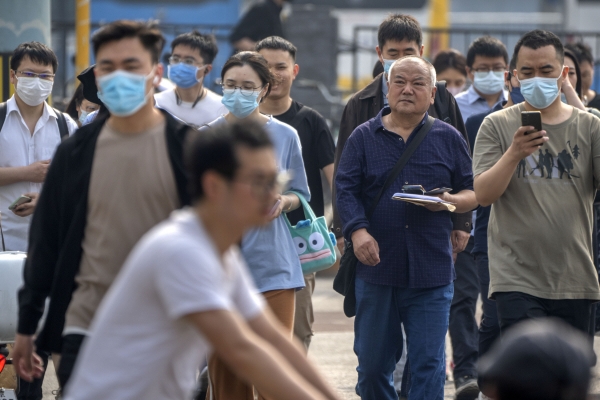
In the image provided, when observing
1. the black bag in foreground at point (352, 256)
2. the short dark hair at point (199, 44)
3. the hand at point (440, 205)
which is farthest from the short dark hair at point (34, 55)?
A: the hand at point (440, 205)

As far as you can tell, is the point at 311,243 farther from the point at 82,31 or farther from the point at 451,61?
the point at 82,31

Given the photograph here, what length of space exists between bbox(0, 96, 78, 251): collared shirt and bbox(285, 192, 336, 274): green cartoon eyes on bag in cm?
170

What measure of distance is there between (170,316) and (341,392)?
4.40m

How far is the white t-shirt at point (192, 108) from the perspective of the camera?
776 cm

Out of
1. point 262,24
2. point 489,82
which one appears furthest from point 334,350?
point 262,24

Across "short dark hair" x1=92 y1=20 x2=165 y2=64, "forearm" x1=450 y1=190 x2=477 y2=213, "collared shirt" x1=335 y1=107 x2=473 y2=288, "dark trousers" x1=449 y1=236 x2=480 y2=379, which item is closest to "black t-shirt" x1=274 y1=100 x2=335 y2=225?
"collared shirt" x1=335 y1=107 x2=473 y2=288

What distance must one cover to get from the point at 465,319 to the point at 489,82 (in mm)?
2013

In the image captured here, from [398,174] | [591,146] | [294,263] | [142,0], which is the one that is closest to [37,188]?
[294,263]

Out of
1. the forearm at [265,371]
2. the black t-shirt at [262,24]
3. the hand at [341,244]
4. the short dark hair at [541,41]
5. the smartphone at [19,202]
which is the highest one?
the black t-shirt at [262,24]

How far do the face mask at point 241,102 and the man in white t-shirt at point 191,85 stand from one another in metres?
1.73

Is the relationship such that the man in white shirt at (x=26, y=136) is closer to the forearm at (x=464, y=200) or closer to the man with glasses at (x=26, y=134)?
the man with glasses at (x=26, y=134)

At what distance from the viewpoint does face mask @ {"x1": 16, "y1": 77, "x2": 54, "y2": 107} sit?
645 cm

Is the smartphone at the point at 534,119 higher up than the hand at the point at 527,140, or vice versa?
the smartphone at the point at 534,119

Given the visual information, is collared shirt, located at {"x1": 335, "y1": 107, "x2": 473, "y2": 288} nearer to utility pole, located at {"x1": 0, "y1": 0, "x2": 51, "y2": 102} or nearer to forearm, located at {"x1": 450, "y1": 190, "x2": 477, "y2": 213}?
forearm, located at {"x1": 450, "y1": 190, "x2": 477, "y2": 213}
